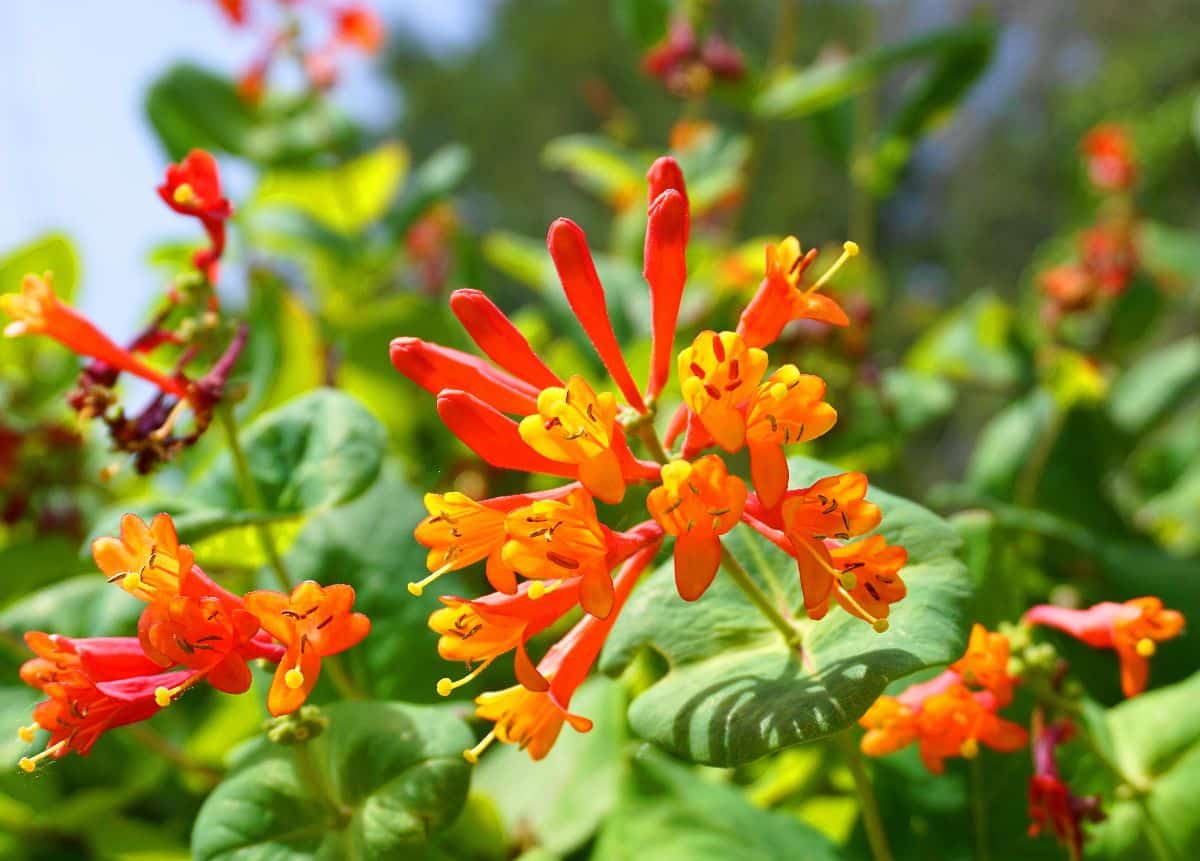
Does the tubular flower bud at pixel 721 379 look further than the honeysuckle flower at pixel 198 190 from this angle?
No

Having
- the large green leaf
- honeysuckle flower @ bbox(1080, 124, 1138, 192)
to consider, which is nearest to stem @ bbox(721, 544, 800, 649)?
the large green leaf

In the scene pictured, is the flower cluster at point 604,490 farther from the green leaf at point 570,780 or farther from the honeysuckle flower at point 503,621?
the green leaf at point 570,780

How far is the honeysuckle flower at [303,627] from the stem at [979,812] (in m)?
0.43

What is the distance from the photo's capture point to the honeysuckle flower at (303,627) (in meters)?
0.49

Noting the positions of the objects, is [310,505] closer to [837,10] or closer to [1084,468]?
[1084,468]

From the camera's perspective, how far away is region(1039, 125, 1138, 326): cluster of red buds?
132 centimetres

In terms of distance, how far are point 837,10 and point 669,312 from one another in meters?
3.30

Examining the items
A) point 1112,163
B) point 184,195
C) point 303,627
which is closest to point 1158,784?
point 303,627

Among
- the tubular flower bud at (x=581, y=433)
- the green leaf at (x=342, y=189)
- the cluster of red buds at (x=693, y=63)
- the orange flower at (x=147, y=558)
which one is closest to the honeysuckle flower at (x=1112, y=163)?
the cluster of red buds at (x=693, y=63)

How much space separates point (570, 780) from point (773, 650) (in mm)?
305

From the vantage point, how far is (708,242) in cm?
165

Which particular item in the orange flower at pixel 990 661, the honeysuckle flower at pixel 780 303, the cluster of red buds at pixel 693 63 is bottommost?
the orange flower at pixel 990 661

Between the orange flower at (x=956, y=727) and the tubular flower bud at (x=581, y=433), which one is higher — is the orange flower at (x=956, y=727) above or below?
below

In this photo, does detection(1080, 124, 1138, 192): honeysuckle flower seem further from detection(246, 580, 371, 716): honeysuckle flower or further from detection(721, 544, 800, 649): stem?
detection(246, 580, 371, 716): honeysuckle flower
